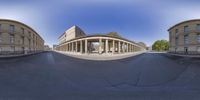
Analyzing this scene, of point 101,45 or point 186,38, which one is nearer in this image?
point 186,38

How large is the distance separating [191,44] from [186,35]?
1871mm

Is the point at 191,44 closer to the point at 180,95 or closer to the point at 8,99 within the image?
the point at 180,95

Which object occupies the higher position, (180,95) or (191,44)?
(191,44)

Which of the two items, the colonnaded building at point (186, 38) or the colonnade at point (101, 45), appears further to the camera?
the colonnade at point (101, 45)

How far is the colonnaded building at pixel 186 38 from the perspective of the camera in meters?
24.0

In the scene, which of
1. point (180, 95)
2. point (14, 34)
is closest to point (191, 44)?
point (180, 95)

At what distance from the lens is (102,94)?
5.88m

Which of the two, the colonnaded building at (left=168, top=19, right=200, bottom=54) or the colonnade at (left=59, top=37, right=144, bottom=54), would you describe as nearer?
the colonnaded building at (left=168, top=19, right=200, bottom=54)

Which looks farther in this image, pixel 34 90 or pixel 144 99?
pixel 34 90

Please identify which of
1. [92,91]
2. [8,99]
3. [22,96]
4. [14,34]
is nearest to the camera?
[8,99]

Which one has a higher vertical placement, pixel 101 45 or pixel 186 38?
pixel 186 38

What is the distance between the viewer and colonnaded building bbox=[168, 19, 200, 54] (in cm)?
2403

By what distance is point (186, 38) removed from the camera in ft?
91.6

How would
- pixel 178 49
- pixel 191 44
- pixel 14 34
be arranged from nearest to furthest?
pixel 14 34 < pixel 191 44 < pixel 178 49
